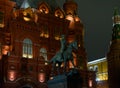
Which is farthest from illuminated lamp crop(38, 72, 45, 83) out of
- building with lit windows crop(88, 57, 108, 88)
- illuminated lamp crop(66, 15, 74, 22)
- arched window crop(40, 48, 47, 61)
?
building with lit windows crop(88, 57, 108, 88)

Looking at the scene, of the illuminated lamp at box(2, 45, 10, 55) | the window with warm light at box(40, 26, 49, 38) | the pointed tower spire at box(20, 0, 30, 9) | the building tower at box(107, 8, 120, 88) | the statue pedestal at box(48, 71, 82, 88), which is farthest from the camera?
the building tower at box(107, 8, 120, 88)

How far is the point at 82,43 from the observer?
68375mm

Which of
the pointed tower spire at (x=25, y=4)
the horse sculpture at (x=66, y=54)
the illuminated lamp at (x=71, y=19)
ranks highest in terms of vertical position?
the pointed tower spire at (x=25, y=4)

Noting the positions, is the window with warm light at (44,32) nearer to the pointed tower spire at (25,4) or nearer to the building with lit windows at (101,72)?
the pointed tower spire at (25,4)

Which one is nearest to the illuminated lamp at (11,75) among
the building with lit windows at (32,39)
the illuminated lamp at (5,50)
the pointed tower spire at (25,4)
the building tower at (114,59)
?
the building with lit windows at (32,39)

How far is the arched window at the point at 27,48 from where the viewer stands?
56.1m

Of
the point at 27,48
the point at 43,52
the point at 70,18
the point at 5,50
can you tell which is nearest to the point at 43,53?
the point at 43,52

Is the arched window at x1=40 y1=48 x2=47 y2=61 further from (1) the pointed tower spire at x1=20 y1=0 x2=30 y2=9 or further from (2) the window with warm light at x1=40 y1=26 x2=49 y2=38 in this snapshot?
(1) the pointed tower spire at x1=20 y1=0 x2=30 y2=9

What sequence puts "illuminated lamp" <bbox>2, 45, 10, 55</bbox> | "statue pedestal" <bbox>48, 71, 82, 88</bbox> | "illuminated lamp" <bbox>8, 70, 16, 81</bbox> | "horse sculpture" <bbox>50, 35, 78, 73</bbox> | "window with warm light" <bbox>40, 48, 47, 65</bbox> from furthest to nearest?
"window with warm light" <bbox>40, 48, 47, 65</bbox> < "illuminated lamp" <bbox>2, 45, 10, 55</bbox> < "illuminated lamp" <bbox>8, 70, 16, 81</bbox> < "horse sculpture" <bbox>50, 35, 78, 73</bbox> < "statue pedestal" <bbox>48, 71, 82, 88</bbox>

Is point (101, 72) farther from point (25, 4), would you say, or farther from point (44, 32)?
point (25, 4)

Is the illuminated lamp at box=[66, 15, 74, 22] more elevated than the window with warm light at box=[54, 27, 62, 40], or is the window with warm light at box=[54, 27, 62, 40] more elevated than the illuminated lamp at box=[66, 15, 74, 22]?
the illuminated lamp at box=[66, 15, 74, 22]

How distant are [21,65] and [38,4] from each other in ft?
52.0

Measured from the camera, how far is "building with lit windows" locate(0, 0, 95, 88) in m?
52.6

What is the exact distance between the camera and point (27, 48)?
56.5 meters
